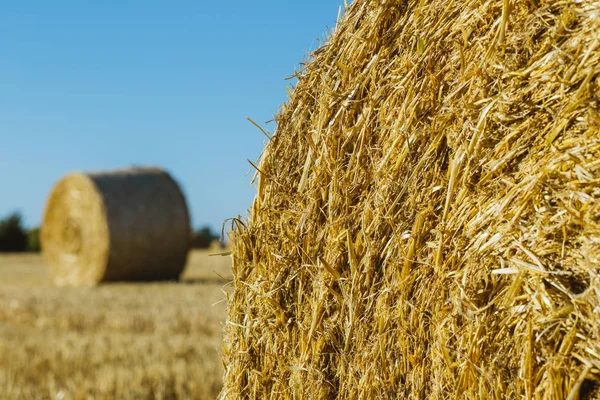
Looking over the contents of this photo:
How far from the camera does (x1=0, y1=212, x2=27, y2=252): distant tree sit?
25516mm

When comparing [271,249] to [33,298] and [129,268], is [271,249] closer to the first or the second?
[33,298]

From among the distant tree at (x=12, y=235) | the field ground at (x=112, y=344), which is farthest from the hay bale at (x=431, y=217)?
the distant tree at (x=12, y=235)

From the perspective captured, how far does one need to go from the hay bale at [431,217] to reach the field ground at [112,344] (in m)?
0.30

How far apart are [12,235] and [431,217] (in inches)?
1028

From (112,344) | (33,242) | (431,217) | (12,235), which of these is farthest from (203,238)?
(431,217)

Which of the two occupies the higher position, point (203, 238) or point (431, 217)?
point (203, 238)

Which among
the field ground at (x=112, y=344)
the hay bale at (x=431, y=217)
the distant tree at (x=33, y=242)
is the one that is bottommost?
the field ground at (x=112, y=344)

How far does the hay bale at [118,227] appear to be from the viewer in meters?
9.57

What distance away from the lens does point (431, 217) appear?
1.90 m

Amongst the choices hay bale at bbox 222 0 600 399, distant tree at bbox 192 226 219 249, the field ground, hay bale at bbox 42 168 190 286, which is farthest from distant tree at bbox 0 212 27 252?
hay bale at bbox 222 0 600 399

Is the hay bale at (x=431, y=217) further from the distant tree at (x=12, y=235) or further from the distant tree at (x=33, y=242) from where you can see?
the distant tree at (x=12, y=235)

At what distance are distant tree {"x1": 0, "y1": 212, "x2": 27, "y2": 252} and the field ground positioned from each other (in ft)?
60.0

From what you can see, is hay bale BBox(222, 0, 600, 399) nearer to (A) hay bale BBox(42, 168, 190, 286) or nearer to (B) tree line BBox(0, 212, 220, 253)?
(A) hay bale BBox(42, 168, 190, 286)

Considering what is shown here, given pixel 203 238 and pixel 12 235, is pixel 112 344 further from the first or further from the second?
pixel 12 235
